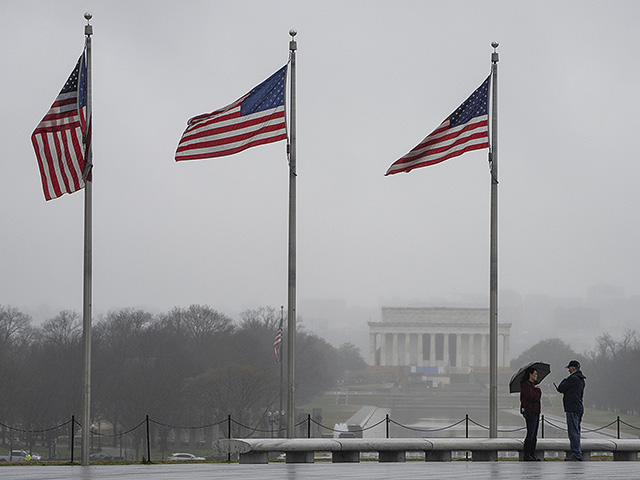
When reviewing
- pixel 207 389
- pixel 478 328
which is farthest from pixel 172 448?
pixel 478 328

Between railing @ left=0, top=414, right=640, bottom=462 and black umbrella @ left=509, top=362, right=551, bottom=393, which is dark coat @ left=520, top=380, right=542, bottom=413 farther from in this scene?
railing @ left=0, top=414, right=640, bottom=462

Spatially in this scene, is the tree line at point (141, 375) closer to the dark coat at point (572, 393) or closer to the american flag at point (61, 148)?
the american flag at point (61, 148)

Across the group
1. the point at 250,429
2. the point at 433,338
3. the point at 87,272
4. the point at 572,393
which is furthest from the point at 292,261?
the point at 433,338

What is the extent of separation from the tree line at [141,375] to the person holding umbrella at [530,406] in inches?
1746

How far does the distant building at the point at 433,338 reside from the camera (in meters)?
160

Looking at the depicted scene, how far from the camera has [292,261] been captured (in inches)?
850

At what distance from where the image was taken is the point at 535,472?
14992 mm

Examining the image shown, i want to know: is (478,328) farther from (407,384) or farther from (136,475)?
(136,475)

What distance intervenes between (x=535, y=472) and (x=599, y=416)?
70.8 m

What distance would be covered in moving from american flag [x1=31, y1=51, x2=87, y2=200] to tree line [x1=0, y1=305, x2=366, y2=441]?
42484 millimetres

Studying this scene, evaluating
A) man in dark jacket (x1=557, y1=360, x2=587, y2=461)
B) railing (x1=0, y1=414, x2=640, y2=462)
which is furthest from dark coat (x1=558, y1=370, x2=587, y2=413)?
railing (x1=0, y1=414, x2=640, y2=462)

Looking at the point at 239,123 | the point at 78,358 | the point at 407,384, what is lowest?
the point at 407,384

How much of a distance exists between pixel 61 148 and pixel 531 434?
35.0 ft

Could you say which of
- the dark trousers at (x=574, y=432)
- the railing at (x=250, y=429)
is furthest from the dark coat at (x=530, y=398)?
the railing at (x=250, y=429)
